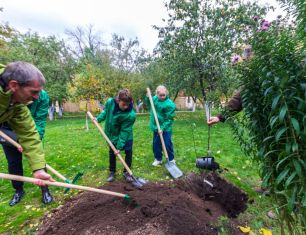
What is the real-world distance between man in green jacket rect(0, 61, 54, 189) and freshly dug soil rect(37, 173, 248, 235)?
95 cm

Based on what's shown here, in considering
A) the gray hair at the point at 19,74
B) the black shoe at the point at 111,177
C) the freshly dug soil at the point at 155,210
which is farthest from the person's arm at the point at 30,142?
the black shoe at the point at 111,177

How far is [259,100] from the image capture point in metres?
2.30

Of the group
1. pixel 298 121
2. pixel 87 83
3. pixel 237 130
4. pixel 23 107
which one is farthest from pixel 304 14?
pixel 87 83

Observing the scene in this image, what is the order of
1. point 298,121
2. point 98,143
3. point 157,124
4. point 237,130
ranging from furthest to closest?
point 98,143 < point 157,124 < point 237,130 < point 298,121

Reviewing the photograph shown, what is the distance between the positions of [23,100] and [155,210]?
213 centimetres

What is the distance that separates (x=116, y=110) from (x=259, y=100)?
3095 millimetres

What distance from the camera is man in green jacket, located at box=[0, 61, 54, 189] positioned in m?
2.35

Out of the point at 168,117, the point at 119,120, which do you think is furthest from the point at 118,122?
the point at 168,117

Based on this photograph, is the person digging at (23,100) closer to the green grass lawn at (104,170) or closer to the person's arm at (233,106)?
the green grass lawn at (104,170)

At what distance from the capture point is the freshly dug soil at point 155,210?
3.11 meters

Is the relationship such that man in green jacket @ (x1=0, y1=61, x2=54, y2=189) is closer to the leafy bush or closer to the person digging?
the person digging

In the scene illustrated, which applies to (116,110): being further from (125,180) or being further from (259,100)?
(259,100)

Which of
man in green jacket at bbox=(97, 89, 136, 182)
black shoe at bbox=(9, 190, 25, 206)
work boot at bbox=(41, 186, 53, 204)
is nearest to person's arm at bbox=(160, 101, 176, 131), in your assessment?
man in green jacket at bbox=(97, 89, 136, 182)

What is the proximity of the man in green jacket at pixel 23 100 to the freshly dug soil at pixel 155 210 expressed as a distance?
0.95 meters
